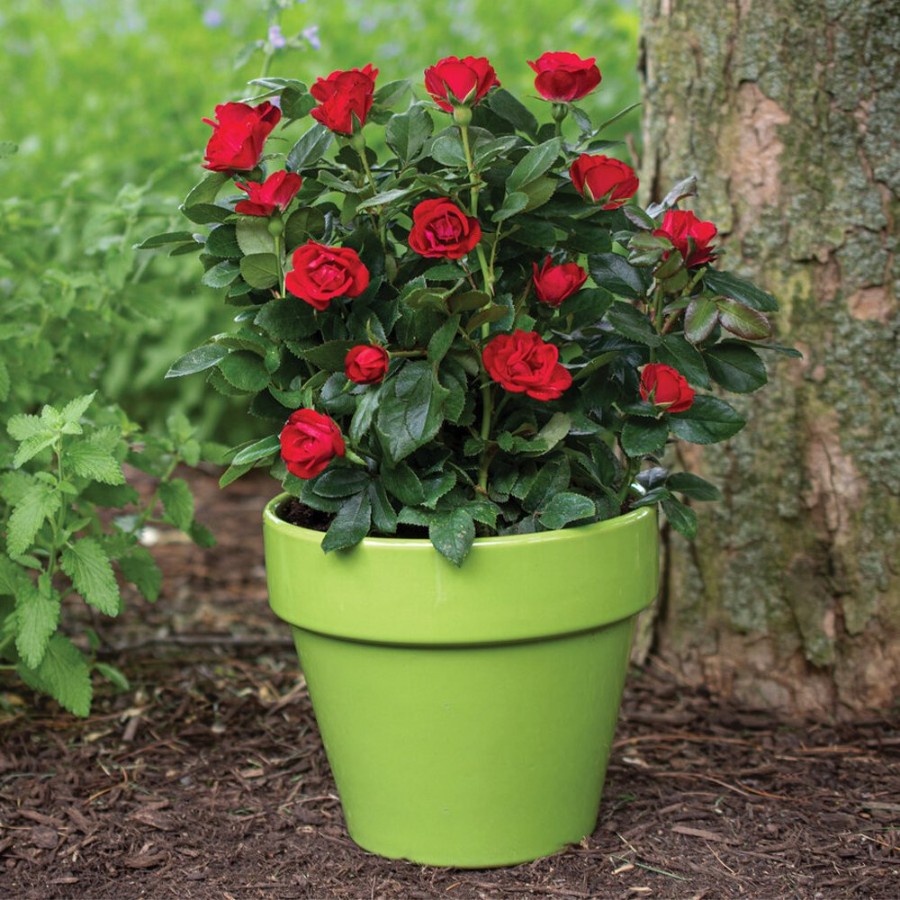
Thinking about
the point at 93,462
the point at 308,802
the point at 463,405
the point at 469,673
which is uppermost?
the point at 463,405

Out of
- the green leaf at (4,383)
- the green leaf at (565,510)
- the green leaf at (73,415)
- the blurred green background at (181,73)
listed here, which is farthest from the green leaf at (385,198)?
the blurred green background at (181,73)

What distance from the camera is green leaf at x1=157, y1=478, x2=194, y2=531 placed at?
6.88 ft

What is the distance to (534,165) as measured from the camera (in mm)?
1474

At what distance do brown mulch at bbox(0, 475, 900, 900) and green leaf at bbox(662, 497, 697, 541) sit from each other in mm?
450

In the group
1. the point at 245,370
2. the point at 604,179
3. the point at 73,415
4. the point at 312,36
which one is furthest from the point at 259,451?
the point at 312,36

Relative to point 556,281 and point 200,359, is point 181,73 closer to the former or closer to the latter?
point 200,359

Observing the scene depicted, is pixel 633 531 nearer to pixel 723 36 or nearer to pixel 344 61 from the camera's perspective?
pixel 723 36

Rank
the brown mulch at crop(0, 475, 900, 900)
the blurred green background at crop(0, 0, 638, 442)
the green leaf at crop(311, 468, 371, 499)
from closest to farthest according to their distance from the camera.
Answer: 1. the green leaf at crop(311, 468, 371, 499)
2. the brown mulch at crop(0, 475, 900, 900)
3. the blurred green background at crop(0, 0, 638, 442)

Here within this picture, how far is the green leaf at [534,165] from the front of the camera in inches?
57.7

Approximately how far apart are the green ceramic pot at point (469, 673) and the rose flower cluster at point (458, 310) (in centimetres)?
5

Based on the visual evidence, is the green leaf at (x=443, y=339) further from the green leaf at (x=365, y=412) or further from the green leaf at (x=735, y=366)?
the green leaf at (x=735, y=366)

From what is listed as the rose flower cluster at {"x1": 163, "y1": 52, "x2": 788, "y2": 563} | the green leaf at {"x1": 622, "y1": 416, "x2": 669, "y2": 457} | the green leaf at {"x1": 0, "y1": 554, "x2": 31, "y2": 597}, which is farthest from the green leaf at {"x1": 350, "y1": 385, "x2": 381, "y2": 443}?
the green leaf at {"x1": 0, "y1": 554, "x2": 31, "y2": 597}

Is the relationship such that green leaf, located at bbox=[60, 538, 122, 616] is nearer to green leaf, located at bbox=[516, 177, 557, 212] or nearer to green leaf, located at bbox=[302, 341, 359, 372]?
green leaf, located at bbox=[302, 341, 359, 372]

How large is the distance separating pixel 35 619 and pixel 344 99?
2.92 feet
